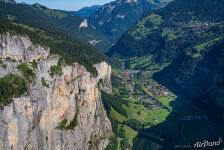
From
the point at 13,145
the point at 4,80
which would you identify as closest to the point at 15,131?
the point at 13,145

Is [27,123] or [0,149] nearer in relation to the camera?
[0,149]

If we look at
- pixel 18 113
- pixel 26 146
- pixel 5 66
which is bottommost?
pixel 26 146

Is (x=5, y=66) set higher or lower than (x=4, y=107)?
higher

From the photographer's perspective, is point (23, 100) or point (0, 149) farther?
point (23, 100)

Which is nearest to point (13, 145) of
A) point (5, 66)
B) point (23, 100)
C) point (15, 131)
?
point (15, 131)

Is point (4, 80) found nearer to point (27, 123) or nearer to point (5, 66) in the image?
point (5, 66)

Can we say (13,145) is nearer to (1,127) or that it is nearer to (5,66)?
(1,127)

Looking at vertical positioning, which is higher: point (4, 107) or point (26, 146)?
point (4, 107)

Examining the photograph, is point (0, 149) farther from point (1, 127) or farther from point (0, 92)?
point (0, 92)
